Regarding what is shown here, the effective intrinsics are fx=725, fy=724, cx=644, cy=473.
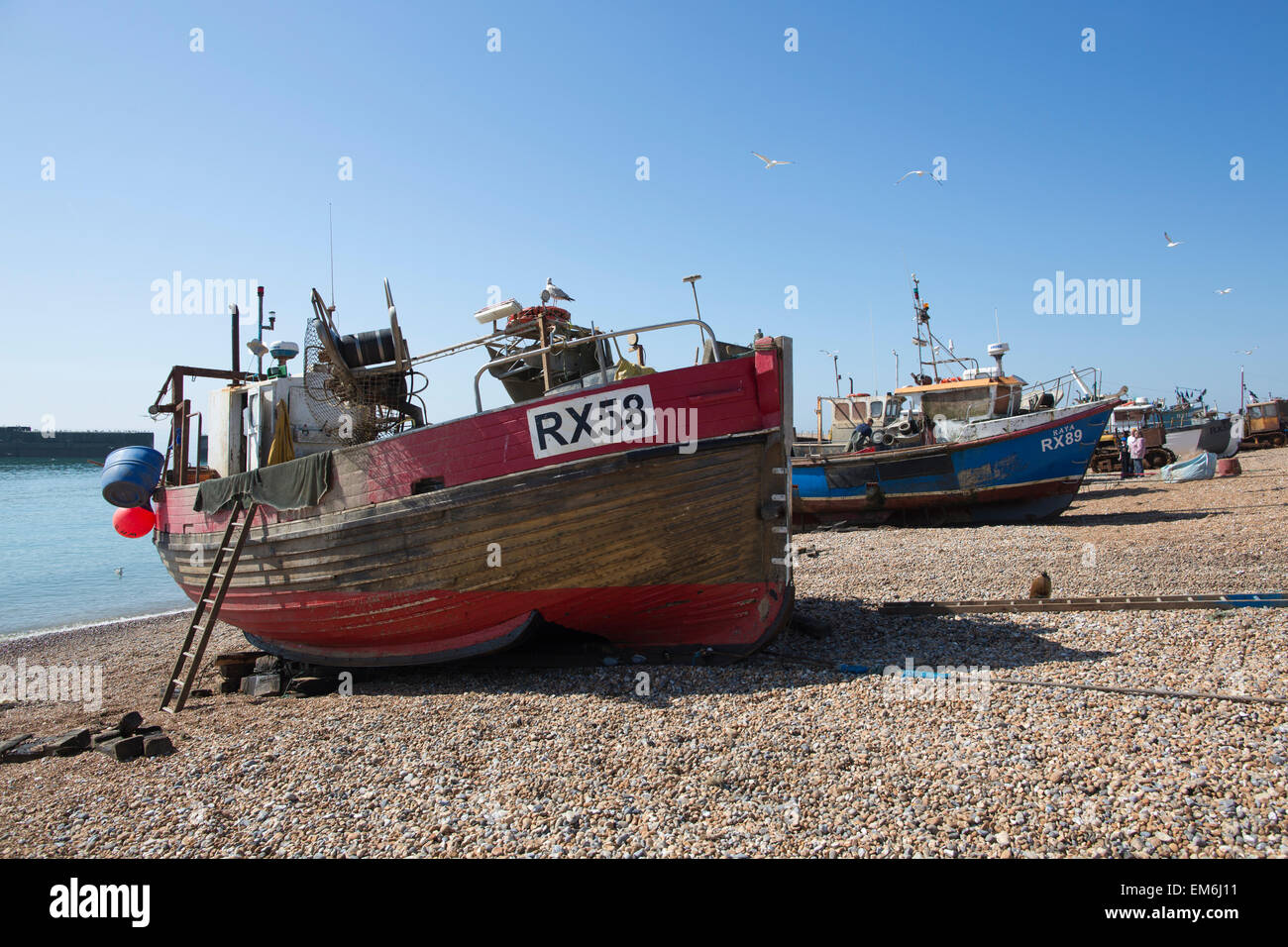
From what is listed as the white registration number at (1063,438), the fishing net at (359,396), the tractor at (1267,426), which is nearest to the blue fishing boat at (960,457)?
the white registration number at (1063,438)

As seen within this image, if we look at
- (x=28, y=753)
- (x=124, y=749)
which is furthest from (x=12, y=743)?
(x=124, y=749)

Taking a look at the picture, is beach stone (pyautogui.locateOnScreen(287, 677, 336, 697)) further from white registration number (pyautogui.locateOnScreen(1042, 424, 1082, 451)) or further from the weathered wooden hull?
white registration number (pyautogui.locateOnScreen(1042, 424, 1082, 451))

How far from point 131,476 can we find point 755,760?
28.6ft

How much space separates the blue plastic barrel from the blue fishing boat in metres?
12.7

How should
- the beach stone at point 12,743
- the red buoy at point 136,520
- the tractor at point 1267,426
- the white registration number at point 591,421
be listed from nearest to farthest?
the beach stone at point 12,743 < the white registration number at point 591,421 < the red buoy at point 136,520 < the tractor at point 1267,426

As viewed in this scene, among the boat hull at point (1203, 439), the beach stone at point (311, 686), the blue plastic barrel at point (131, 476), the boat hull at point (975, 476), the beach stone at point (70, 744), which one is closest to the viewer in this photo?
the beach stone at point (70, 744)

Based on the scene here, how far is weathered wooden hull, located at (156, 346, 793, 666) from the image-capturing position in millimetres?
6012

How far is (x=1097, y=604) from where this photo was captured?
7.26 metres

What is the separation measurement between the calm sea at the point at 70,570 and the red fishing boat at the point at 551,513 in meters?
12.4

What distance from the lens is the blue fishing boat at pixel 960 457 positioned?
15148 mm

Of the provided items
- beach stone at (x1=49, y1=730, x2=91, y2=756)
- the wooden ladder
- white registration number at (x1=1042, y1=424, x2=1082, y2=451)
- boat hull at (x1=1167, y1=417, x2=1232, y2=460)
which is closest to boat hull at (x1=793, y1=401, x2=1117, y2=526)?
white registration number at (x1=1042, y1=424, x2=1082, y2=451)

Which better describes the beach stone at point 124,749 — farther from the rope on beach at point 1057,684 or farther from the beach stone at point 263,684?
the rope on beach at point 1057,684

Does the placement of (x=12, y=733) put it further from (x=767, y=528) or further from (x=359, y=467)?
(x=767, y=528)

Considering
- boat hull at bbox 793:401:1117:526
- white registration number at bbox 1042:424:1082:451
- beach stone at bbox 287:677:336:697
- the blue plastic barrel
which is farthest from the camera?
boat hull at bbox 793:401:1117:526
